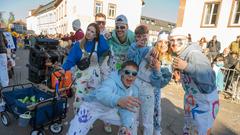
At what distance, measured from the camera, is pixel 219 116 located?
5.27m

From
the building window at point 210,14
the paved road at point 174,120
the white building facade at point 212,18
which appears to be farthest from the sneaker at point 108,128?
the building window at point 210,14

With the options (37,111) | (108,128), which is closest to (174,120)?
(108,128)

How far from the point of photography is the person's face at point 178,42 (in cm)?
237

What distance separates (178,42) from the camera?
240 cm

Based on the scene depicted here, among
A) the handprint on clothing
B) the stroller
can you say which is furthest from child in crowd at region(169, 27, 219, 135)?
the stroller

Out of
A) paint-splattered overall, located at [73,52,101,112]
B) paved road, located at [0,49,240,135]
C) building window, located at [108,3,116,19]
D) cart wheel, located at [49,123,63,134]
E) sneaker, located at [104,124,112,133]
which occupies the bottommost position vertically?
paved road, located at [0,49,240,135]

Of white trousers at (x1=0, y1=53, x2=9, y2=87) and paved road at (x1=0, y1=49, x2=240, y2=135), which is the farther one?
white trousers at (x1=0, y1=53, x2=9, y2=87)

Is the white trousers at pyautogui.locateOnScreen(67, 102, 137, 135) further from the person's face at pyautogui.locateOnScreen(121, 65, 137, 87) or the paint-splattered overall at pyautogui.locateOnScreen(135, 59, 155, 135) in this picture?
the paint-splattered overall at pyautogui.locateOnScreen(135, 59, 155, 135)

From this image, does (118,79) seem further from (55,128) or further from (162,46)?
(55,128)

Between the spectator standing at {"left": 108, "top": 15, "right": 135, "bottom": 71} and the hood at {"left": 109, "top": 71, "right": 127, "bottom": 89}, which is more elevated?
the spectator standing at {"left": 108, "top": 15, "right": 135, "bottom": 71}

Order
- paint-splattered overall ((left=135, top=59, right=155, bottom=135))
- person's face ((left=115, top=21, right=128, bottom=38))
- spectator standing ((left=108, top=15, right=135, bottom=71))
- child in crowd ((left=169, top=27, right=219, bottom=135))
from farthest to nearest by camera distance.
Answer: spectator standing ((left=108, top=15, right=135, bottom=71))
person's face ((left=115, top=21, right=128, bottom=38))
paint-splattered overall ((left=135, top=59, right=155, bottom=135))
child in crowd ((left=169, top=27, right=219, bottom=135))

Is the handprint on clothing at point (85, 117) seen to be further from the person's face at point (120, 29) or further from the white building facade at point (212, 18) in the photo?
the white building facade at point (212, 18)

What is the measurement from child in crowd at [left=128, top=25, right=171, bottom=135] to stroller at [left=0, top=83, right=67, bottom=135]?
5.05 feet

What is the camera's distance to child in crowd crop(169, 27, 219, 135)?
2.19 metres
